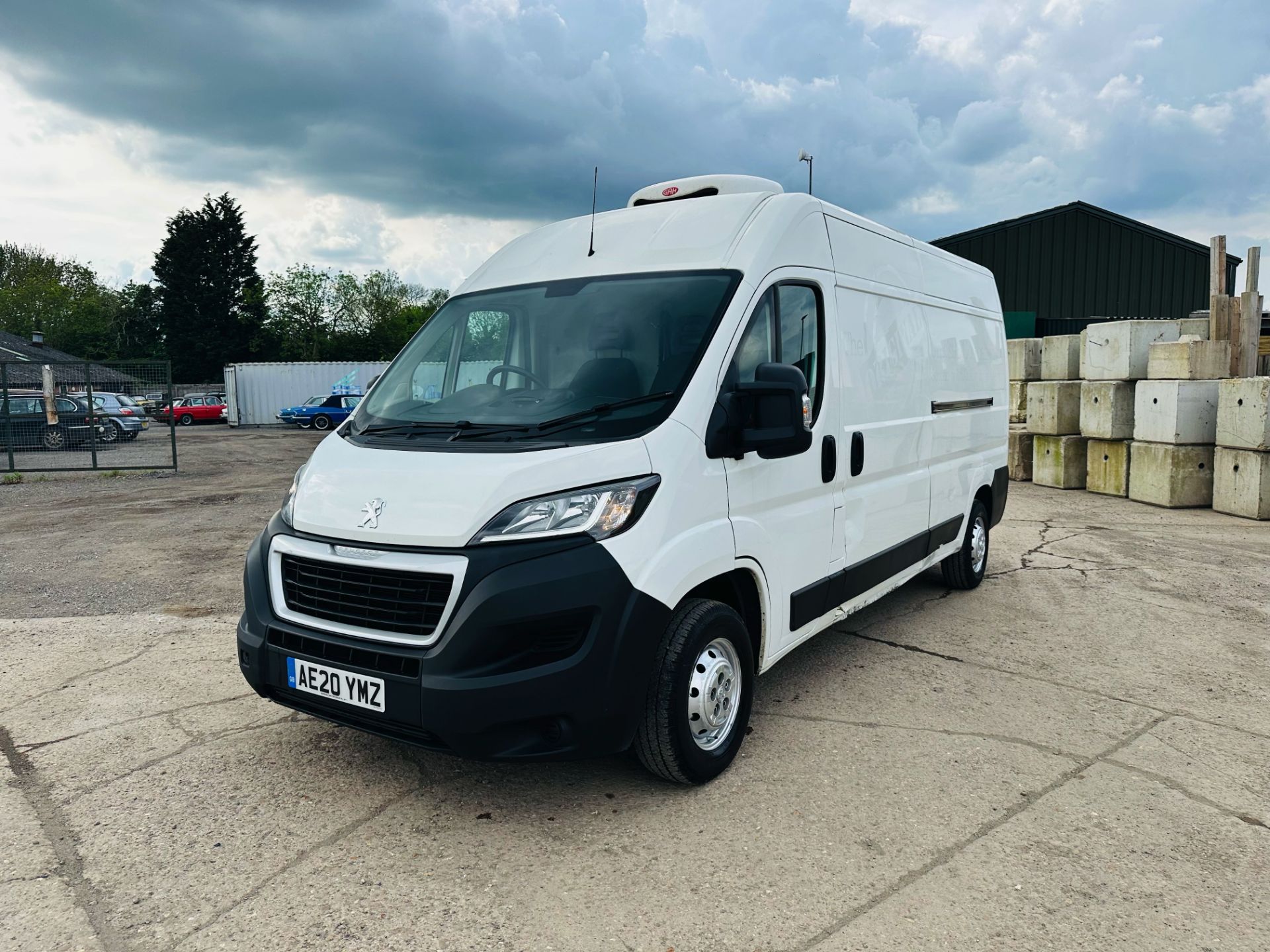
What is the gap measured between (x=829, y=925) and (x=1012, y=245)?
89.1 ft

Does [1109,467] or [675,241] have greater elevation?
[675,241]

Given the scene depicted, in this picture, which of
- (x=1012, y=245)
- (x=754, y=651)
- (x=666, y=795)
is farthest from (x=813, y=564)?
(x=1012, y=245)

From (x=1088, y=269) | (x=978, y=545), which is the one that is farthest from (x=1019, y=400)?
(x=1088, y=269)

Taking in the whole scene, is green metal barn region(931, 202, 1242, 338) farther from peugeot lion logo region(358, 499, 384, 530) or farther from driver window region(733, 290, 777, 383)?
peugeot lion logo region(358, 499, 384, 530)

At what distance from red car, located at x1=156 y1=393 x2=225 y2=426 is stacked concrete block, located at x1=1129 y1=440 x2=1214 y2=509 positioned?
37.8 m

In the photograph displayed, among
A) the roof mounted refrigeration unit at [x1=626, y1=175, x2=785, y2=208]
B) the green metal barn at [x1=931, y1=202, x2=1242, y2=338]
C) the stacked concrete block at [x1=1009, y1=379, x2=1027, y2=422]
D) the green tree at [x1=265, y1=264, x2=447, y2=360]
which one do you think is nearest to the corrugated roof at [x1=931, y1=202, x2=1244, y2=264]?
the green metal barn at [x1=931, y1=202, x2=1242, y2=338]

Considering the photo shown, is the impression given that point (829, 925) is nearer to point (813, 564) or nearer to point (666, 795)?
point (666, 795)

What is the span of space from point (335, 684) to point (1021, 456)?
12.6m

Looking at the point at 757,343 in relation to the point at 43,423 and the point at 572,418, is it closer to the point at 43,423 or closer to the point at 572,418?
the point at 572,418

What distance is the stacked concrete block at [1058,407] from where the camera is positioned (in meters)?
12.6

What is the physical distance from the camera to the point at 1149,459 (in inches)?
433

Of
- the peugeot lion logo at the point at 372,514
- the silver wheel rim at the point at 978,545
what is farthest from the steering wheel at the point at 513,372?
the silver wheel rim at the point at 978,545

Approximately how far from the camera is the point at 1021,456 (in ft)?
44.3

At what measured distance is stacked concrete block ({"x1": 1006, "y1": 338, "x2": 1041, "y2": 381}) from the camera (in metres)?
13.9
